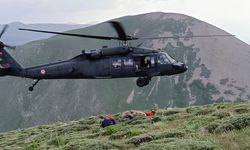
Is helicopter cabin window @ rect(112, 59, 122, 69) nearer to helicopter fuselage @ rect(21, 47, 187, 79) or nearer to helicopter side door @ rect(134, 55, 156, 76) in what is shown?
helicopter fuselage @ rect(21, 47, 187, 79)

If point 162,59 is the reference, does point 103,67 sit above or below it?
below

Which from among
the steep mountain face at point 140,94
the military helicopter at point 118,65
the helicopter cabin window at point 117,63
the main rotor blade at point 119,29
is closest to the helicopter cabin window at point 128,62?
the military helicopter at point 118,65

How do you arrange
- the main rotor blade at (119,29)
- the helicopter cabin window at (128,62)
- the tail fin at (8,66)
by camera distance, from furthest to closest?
1. the tail fin at (8,66)
2. the helicopter cabin window at (128,62)
3. the main rotor blade at (119,29)

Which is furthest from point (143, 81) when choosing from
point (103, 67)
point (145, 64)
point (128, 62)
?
point (103, 67)

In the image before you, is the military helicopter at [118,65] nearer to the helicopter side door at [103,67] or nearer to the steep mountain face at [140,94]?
the helicopter side door at [103,67]

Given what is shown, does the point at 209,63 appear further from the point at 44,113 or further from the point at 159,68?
the point at 159,68

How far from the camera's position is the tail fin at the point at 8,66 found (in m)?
31.6

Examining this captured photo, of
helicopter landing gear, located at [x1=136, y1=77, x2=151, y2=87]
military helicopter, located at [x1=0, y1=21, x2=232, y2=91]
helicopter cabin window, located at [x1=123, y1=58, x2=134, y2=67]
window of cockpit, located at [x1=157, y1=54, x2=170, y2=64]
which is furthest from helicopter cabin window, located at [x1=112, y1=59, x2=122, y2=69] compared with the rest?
window of cockpit, located at [x1=157, y1=54, x2=170, y2=64]

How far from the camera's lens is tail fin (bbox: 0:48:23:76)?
1244 inches

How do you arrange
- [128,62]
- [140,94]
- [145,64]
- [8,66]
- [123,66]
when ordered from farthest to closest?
1. [140,94]
2. [8,66]
3. [145,64]
4. [123,66]
5. [128,62]

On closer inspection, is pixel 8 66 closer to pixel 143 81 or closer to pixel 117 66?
pixel 117 66

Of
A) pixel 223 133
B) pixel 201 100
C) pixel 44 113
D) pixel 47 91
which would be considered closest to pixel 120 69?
pixel 223 133

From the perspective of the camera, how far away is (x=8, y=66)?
105 ft

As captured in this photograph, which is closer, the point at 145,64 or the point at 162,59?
the point at 145,64
